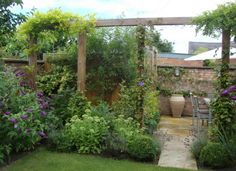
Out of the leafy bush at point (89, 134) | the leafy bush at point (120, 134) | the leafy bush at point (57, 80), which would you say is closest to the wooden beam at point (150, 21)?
the leafy bush at point (57, 80)

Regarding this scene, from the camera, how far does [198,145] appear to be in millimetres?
5008

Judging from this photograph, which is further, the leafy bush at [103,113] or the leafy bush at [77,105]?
the leafy bush at [77,105]

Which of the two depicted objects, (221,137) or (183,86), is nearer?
(221,137)

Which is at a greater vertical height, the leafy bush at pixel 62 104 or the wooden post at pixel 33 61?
the wooden post at pixel 33 61

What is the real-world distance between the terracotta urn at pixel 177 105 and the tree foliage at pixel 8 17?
6608 millimetres

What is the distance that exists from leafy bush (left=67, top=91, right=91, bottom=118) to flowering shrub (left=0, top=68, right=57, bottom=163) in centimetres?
83

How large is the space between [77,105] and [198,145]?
2549 millimetres

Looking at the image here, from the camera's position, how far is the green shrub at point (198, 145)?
497 centimetres

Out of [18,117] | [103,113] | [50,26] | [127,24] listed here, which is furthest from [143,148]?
[50,26]

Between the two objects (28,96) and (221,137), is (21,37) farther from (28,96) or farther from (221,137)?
(221,137)

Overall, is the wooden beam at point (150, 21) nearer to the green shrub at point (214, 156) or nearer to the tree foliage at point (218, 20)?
the tree foliage at point (218, 20)

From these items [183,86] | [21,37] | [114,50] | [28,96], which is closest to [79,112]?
[28,96]

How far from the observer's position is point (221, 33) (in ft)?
17.2

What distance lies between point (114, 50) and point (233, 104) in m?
3.13
